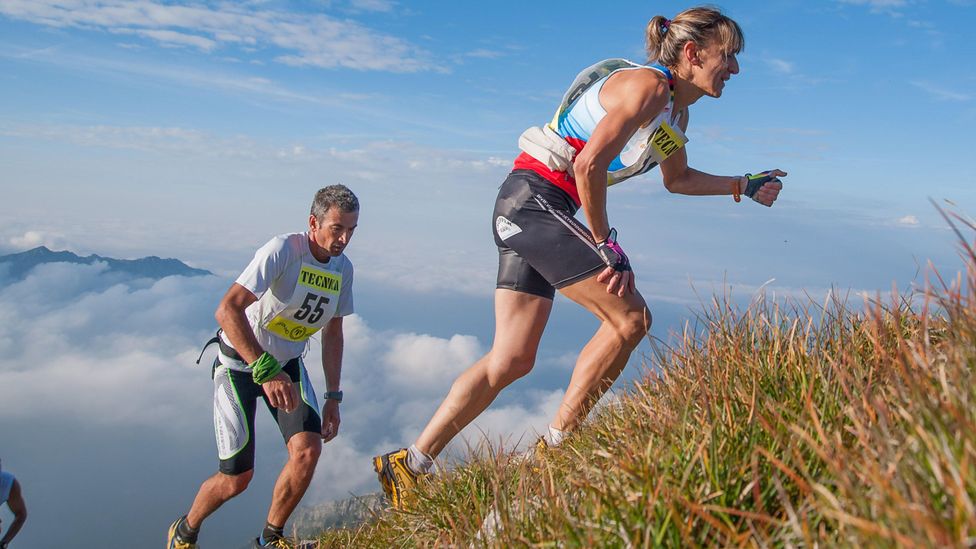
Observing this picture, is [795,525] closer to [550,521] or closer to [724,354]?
[550,521]

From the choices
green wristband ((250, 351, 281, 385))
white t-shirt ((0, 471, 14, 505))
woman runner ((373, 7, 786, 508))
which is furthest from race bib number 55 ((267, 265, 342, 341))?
white t-shirt ((0, 471, 14, 505))

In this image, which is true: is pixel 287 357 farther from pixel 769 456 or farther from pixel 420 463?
pixel 769 456

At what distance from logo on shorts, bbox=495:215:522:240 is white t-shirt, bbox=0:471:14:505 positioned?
5098mm

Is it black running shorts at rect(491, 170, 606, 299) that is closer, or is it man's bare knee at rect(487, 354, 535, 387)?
black running shorts at rect(491, 170, 606, 299)

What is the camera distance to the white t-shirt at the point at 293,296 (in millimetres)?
5516

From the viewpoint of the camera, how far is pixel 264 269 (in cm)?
532

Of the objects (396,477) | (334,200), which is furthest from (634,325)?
(334,200)

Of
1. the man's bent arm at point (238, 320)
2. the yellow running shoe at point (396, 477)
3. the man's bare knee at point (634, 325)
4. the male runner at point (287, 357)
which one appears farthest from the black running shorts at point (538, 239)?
the man's bent arm at point (238, 320)

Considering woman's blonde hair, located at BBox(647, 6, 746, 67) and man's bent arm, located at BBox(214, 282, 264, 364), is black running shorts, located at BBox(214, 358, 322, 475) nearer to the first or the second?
man's bent arm, located at BBox(214, 282, 264, 364)

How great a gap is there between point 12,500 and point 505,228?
5.43 metres

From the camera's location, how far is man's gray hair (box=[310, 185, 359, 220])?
Result: 555cm

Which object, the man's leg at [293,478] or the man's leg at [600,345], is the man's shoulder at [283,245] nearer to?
the man's leg at [293,478]

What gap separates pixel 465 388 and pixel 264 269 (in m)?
1.63

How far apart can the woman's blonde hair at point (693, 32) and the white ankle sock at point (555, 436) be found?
2.15 meters
